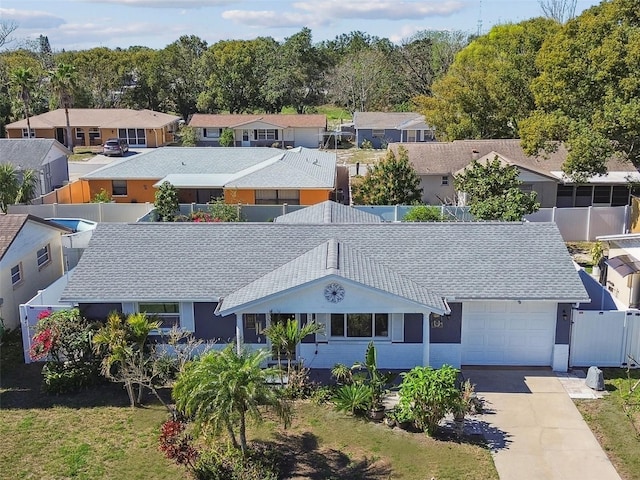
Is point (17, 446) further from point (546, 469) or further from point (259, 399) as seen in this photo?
point (546, 469)

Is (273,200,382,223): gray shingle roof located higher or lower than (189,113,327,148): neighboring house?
lower

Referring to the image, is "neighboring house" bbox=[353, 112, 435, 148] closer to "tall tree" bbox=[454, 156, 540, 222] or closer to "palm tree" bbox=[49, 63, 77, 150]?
"palm tree" bbox=[49, 63, 77, 150]

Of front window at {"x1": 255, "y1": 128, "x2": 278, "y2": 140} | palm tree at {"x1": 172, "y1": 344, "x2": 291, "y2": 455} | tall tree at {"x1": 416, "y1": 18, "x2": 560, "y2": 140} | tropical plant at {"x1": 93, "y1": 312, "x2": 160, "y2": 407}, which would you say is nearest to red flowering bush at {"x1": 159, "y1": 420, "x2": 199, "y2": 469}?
palm tree at {"x1": 172, "y1": 344, "x2": 291, "y2": 455}

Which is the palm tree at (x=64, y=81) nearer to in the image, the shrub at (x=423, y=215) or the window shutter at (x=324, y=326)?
the shrub at (x=423, y=215)

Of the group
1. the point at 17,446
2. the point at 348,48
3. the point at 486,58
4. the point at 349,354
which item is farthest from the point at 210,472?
the point at 348,48

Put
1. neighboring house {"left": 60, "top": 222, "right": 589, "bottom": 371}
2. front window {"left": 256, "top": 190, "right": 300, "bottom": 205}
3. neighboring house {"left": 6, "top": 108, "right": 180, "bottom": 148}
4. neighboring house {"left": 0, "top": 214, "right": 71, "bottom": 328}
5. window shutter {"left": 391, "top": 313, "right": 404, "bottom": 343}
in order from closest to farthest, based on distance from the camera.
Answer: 1. neighboring house {"left": 60, "top": 222, "right": 589, "bottom": 371}
2. window shutter {"left": 391, "top": 313, "right": 404, "bottom": 343}
3. neighboring house {"left": 0, "top": 214, "right": 71, "bottom": 328}
4. front window {"left": 256, "top": 190, "right": 300, "bottom": 205}
5. neighboring house {"left": 6, "top": 108, "right": 180, "bottom": 148}

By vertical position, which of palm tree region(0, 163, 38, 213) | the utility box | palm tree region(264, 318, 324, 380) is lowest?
the utility box

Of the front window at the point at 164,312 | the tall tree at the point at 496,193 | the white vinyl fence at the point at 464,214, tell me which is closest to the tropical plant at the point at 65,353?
the front window at the point at 164,312
